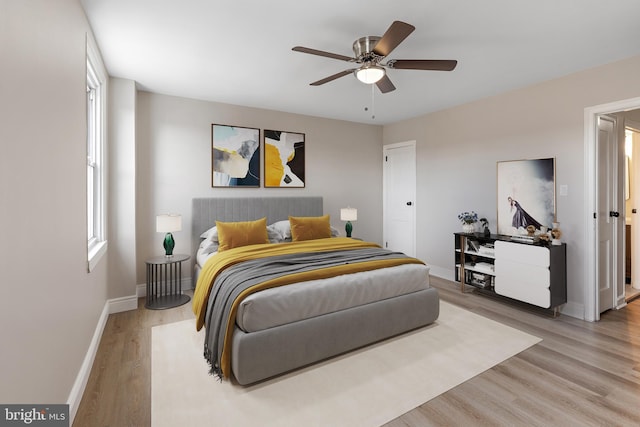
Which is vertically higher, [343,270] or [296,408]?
[343,270]

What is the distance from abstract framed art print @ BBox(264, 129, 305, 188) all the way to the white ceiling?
36.8 inches

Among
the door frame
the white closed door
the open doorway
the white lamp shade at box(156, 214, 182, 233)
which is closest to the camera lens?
the door frame

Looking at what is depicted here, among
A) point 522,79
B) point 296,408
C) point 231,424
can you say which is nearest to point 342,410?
point 296,408

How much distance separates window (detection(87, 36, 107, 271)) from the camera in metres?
2.89

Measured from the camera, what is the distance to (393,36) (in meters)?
2.00

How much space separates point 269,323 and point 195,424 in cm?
70

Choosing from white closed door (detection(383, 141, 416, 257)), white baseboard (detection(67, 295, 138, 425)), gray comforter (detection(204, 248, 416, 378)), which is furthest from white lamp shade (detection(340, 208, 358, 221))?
white baseboard (detection(67, 295, 138, 425))

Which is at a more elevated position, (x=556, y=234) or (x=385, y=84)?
(x=385, y=84)

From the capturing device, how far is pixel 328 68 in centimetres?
318

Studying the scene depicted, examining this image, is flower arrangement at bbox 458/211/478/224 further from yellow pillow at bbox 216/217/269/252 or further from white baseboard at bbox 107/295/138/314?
white baseboard at bbox 107/295/138/314

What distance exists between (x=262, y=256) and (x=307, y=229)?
1176mm

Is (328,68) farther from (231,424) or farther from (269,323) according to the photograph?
(231,424)

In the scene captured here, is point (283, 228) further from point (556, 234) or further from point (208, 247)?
point (556, 234)

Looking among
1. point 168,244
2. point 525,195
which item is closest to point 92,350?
point 168,244
